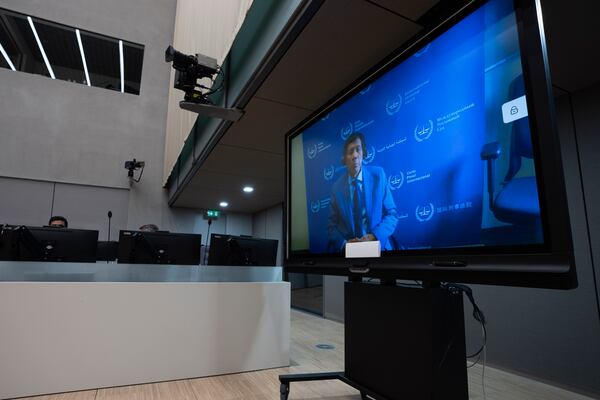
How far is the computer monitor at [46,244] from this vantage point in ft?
7.61

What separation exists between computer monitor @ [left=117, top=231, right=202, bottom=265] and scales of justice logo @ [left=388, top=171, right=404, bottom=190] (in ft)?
5.99

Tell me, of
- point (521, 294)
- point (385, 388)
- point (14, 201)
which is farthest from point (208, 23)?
point (14, 201)

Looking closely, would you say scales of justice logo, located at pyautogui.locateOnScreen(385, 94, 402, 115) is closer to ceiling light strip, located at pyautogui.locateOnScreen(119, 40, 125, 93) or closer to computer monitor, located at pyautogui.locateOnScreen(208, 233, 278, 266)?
computer monitor, located at pyautogui.locateOnScreen(208, 233, 278, 266)

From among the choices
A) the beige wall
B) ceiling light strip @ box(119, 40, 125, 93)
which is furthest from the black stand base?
ceiling light strip @ box(119, 40, 125, 93)

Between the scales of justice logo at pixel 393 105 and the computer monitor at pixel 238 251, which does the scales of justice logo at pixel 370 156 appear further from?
the computer monitor at pixel 238 251

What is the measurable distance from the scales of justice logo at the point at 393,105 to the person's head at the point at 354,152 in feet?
0.58

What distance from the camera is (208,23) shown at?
3096 mm

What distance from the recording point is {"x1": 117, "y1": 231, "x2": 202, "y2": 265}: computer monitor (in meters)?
2.47

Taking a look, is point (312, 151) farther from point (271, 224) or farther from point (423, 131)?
point (271, 224)

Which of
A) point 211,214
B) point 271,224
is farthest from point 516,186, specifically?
point 211,214

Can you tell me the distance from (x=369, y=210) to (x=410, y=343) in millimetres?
543

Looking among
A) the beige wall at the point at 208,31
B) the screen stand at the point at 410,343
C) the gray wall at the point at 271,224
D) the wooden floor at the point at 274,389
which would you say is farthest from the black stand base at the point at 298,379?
the gray wall at the point at 271,224

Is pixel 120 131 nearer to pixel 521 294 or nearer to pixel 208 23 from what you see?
pixel 208 23

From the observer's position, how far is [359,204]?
4.91 feet
